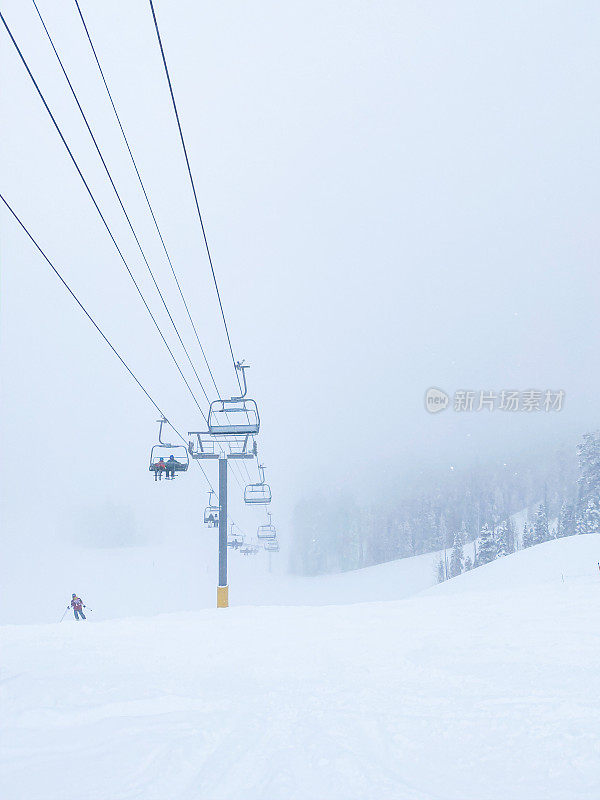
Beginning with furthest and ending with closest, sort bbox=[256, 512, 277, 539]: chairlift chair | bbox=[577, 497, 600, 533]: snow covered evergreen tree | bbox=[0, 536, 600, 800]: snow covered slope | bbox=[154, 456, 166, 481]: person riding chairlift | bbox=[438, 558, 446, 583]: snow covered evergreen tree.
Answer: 1. bbox=[438, 558, 446, 583]: snow covered evergreen tree
2. bbox=[577, 497, 600, 533]: snow covered evergreen tree
3. bbox=[256, 512, 277, 539]: chairlift chair
4. bbox=[154, 456, 166, 481]: person riding chairlift
5. bbox=[0, 536, 600, 800]: snow covered slope

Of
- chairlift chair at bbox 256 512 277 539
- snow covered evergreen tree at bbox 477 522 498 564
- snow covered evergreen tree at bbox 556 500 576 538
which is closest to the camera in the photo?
chairlift chair at bbox 256 512 277 539

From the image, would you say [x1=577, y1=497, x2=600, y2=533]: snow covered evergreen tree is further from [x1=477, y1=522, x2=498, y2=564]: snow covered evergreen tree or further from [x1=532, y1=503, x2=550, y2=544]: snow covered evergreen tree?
[x1=532, y1=503, x2=550, y2=544]: snow covered evergreen tree

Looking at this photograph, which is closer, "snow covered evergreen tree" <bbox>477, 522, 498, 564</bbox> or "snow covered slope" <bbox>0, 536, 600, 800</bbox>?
"snow covered slope" <bbox>0, 536, 600, 800</bbox>

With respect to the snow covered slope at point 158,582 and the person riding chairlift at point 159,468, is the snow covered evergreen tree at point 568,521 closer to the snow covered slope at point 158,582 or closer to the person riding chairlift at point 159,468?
the snow covered slope at point 158,582

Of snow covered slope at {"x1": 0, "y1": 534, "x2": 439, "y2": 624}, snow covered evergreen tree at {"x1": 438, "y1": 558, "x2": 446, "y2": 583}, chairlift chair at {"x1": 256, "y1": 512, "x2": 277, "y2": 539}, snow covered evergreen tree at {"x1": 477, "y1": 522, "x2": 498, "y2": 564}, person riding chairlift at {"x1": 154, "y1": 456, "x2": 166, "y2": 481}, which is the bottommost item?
snow covered slope at {"x1": 0, "y1": 534, "x2": 439, "y2": 624}

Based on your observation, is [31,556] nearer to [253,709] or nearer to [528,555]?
[528,555]

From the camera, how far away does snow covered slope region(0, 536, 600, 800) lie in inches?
139

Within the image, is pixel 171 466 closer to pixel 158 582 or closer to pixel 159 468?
pixel 159 468

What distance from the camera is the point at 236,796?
11.1 feet

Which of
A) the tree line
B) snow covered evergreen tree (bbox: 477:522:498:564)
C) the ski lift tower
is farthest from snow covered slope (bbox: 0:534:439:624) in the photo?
the ski lift tower

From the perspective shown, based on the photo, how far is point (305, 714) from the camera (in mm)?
4625

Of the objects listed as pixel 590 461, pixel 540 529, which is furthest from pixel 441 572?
pixel 590 461

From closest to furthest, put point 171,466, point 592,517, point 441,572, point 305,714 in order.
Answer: point 305,714 → point 171,466 → point 592,517 → point 441,572

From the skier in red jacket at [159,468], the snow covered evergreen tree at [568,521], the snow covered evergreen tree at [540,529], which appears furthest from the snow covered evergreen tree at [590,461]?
the skier in red jacket at [159,468]
